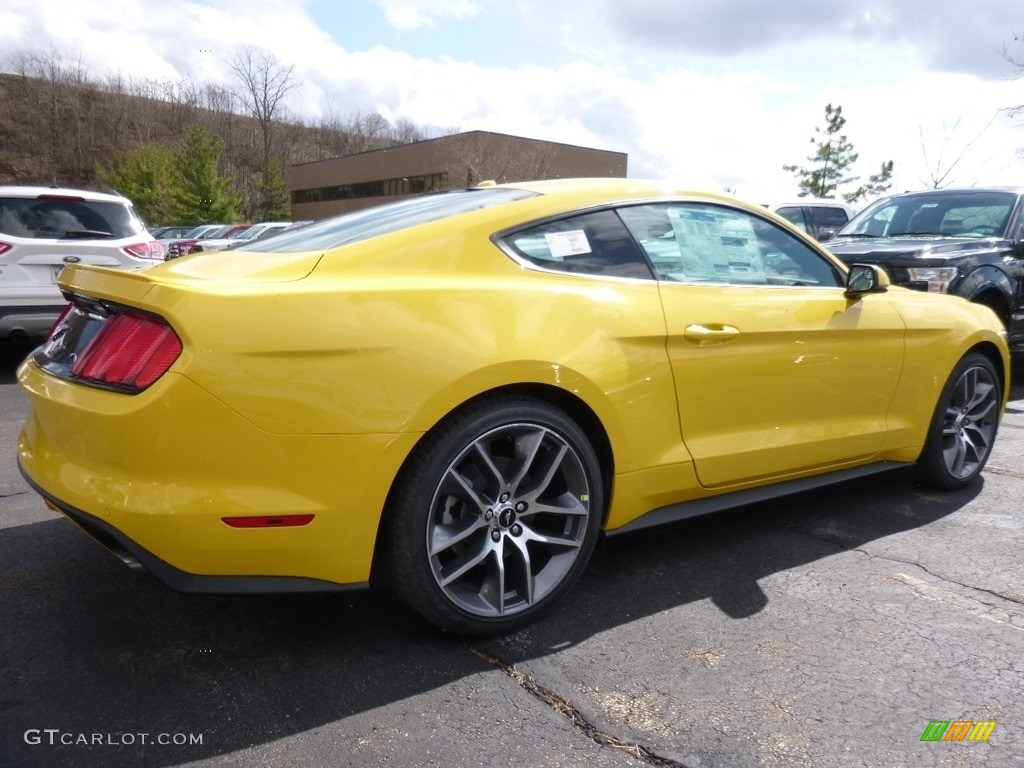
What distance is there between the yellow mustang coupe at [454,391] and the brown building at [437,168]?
3378 cm

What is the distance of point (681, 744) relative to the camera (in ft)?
6.86

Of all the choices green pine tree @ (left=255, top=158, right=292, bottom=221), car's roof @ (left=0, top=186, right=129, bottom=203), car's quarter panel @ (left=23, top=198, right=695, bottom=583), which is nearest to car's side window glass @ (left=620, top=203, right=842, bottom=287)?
car's quarter panel @ (left=23, top=198, right=695, bottom=583)

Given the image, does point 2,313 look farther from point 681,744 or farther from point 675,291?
point 681,744

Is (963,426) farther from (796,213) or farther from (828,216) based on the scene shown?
(828,216)

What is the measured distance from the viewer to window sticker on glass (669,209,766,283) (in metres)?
3.14

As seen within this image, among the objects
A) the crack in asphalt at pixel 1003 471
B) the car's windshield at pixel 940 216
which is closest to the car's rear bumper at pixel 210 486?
the crack in asphalt at pixel 1003 471

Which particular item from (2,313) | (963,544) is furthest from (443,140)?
(963,544)

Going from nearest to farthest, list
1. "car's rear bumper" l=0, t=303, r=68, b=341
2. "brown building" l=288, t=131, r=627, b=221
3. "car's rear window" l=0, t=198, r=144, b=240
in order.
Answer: "car's rear bumper" l=0, t=303, r=68, b=341
"car's rear window" l=0, t=198, r=144, b=240
"brown building" l=288, t=131, r=627, b=221

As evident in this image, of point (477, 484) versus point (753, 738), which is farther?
point (477, 484)

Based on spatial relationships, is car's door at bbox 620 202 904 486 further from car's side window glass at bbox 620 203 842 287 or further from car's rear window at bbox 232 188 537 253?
car's rear window at bbox 232 188 537 253

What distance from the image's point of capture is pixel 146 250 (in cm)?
754

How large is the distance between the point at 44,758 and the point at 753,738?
5.84 feet

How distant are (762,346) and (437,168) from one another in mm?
51120

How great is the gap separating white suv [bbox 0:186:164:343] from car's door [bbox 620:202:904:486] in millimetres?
5720
